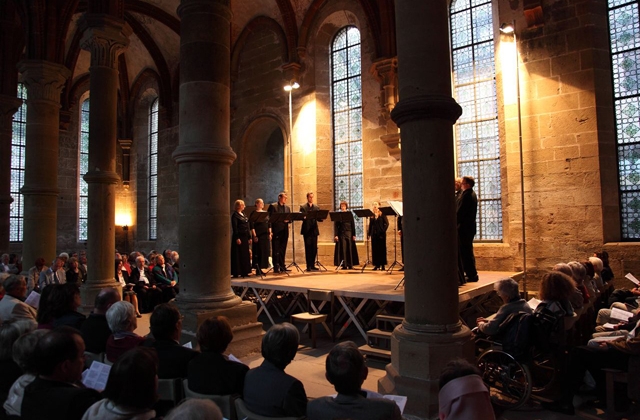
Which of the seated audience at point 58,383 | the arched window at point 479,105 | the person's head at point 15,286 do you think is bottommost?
the seated audience at point 58,383

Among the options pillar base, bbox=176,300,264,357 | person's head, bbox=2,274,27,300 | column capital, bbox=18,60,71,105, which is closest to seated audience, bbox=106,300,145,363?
pillar base, bbox=176,300,264,357

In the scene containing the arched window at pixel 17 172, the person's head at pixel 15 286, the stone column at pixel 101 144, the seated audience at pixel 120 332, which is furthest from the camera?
the arched window at pixel 17 172

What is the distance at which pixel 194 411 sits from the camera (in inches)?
64.9

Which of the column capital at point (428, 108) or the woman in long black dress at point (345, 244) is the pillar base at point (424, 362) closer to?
the column capital at point (428, 108)

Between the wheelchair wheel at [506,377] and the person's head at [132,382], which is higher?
the person's head at [132,382]

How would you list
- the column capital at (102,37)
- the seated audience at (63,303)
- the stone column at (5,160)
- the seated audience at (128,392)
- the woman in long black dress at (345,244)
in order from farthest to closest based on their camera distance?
the stone column at (5,160)
the woman in long black dress at (345,244)
the column capital at (102,37)
the seated audience at (63,303)
the seated audience at (128,392)

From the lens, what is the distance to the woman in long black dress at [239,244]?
938 centimetres

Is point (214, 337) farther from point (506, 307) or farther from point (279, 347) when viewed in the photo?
point (506, 307)

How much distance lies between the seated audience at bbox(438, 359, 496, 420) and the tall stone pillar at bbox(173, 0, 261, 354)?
12.9 feet

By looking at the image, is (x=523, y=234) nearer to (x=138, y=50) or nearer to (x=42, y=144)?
(x=42, y=144)

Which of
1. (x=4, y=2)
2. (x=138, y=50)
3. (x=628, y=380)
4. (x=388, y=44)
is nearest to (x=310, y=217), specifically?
(x=388, y=44)

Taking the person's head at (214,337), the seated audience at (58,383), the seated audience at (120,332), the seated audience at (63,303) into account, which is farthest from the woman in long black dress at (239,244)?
the seated audience at (58,383)

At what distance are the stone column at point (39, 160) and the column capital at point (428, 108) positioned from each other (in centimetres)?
947

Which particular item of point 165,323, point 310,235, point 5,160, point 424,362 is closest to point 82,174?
point 5,160
